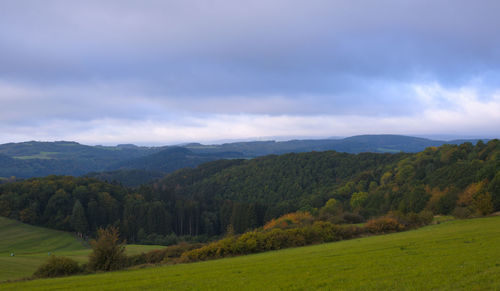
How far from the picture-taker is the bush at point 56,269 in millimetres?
20639

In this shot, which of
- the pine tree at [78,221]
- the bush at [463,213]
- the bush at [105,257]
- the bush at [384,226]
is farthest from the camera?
the pine tree at [78,221]

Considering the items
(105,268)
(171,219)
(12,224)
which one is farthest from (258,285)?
(171,219)

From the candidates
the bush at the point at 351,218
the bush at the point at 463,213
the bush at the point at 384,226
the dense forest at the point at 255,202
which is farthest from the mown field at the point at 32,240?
the bush at the point at 463,213

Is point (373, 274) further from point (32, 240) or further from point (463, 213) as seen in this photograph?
point (32, 240)

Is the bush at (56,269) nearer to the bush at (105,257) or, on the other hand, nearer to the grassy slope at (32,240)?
the bush at (105,257)

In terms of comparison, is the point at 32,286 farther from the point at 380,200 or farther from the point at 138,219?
the point at 138,219

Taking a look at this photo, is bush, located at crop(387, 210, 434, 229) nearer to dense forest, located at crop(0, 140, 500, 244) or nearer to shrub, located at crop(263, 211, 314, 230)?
dense forest, located at crop(0, 140, 500, 244)

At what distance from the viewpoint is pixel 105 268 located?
2184 centimetres

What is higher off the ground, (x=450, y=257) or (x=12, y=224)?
(x=450, y=257)

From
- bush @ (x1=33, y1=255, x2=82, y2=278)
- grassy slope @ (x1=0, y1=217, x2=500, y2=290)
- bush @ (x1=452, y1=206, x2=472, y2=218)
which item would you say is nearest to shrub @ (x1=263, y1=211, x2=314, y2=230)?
bush @ (x1=452, y1=206, x2=472, y2=218)

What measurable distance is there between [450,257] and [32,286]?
21.6m

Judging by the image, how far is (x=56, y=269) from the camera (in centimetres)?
2086

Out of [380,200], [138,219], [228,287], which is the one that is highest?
[228,287]

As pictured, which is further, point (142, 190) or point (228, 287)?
point (142, 190)
